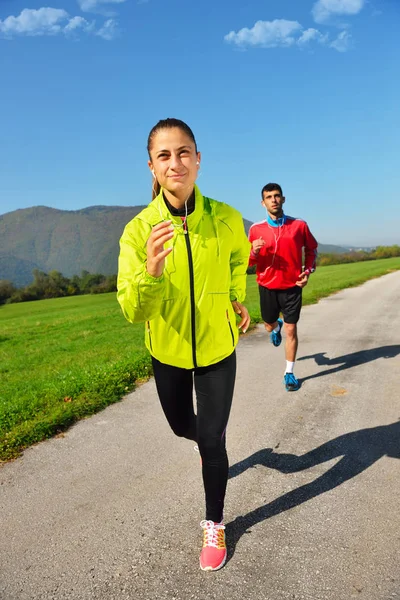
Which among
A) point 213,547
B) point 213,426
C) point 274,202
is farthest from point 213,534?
point 274,202

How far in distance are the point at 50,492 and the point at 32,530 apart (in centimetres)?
47

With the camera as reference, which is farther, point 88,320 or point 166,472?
point 88,320

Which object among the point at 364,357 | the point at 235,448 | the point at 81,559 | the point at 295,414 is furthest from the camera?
the point at 364,357

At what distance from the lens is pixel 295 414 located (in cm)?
494

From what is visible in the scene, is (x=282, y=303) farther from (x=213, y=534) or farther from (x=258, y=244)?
(x=213, y=534)

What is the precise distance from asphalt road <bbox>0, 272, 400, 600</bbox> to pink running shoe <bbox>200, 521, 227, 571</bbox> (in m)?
0.05

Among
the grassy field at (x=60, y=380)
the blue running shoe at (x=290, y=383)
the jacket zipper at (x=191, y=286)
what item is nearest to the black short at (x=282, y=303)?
the blue running shoe at (x=290, y=383)

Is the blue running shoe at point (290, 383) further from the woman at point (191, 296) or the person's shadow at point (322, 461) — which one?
the woman at point (191, 296)

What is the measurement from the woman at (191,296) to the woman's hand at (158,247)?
103 mm

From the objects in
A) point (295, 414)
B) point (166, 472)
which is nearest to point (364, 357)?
point (295, 414)

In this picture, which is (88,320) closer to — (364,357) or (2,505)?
(364,357)

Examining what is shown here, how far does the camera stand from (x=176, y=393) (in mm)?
2988

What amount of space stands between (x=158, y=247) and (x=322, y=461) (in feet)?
8.67

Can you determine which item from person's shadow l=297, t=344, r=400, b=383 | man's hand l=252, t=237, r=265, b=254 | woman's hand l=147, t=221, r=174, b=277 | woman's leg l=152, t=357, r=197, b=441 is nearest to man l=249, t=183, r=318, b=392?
man's hand l=252, t=237, r=265, b=254
